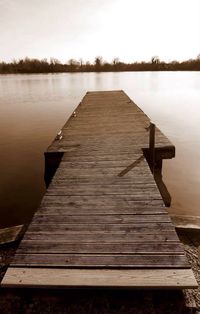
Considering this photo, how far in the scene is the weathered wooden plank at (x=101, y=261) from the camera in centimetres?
342

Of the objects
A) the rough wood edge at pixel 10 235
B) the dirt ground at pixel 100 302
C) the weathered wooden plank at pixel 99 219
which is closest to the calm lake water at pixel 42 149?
the weathered wooden plank at pixel 99 219

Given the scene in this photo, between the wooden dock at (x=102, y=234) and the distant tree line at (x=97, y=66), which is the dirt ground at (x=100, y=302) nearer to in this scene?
the wooden dock at (x=102, y=234)

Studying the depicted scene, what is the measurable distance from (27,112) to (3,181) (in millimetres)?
15273

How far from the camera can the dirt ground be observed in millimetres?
3285

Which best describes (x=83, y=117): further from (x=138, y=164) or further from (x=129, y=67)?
(x=129, y=67)

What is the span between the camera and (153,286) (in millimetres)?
3123

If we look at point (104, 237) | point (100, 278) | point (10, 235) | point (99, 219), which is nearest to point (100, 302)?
point (100, 278)

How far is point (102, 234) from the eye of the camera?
13.2 feet

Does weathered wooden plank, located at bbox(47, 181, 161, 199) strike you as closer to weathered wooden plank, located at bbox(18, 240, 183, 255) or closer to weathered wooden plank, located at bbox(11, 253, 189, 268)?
weathered wooden plank, located at bbox(18, 240, 183, 255)

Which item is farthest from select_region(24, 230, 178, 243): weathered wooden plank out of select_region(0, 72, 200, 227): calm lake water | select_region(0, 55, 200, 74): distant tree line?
select_region(0, 55, 200, 74): distant tree line

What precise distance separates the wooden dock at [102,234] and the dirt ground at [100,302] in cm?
35

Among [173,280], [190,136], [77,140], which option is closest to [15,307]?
[173,280]

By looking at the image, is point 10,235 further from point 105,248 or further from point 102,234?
point 105,248

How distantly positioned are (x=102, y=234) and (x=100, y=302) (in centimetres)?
92
